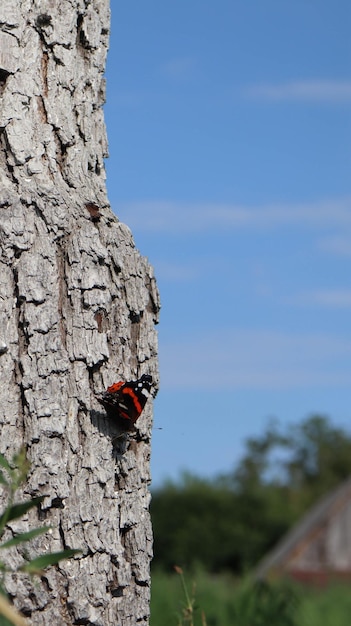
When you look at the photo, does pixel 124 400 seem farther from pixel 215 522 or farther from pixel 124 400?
pixel 215 522

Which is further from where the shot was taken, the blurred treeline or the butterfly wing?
the blurred treeline

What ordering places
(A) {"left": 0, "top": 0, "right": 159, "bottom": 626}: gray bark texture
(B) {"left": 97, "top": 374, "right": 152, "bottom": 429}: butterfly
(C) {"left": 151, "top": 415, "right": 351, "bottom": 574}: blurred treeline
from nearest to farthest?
(A) {"left": 0, "top": 0, "right": 159, "bottom": 626}: gray bark texture → (B) {"left": 97, "top": 374, "right": 152, "bottom": 429}: butterfly → (C) {"left": 151, "top": 415, "right": 351, "bottom": 574}: blurred treeline

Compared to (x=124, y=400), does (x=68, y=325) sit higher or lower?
higher

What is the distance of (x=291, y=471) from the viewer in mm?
68562

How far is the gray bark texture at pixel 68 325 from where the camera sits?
3275mm

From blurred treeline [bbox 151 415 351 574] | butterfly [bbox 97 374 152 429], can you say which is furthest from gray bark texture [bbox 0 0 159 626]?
blurred treeline [bbox 151 415 351 574]

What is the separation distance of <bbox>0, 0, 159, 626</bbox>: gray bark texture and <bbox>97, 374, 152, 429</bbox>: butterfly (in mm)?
42

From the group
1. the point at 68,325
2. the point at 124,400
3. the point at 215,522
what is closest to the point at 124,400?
the point at 124,400

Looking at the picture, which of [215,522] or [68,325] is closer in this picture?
[68,325]

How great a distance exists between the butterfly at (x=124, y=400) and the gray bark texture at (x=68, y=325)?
0.04m

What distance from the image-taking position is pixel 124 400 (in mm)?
3410

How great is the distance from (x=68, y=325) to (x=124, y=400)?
34 centimetres

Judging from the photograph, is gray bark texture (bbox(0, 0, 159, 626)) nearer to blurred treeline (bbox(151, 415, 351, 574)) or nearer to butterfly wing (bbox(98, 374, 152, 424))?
butterfly wing (bbox(98, 374, 152, 424))

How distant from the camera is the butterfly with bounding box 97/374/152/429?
3400mm
